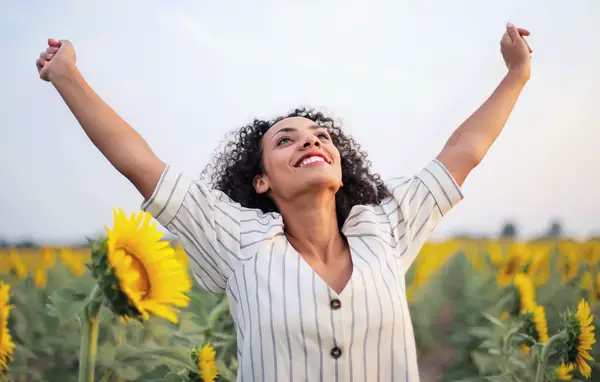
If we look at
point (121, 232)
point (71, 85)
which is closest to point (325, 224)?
point (121, 232)

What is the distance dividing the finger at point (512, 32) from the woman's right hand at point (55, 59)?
106 centimetres

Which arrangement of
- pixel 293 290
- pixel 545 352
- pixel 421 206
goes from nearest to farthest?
pixel 293 290 < pixel 421 206 < pixel 545 352

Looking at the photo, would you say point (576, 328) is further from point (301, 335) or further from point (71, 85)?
point (71, 85)

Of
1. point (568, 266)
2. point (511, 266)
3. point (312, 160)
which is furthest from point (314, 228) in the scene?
point (568, 266)

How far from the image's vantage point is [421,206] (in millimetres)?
1479

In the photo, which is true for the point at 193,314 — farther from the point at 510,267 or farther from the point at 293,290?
the point at 510,267

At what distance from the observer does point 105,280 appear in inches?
43.0

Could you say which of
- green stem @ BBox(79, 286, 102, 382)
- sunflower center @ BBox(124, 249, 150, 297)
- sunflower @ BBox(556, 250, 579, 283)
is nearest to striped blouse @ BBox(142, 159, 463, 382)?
sunflower center @ BBox(124, 249, 150, 297)

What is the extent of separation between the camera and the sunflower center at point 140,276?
1195mm

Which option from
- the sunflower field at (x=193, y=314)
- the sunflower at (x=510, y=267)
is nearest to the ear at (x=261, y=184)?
the sunflower field at (x=193, y=314)

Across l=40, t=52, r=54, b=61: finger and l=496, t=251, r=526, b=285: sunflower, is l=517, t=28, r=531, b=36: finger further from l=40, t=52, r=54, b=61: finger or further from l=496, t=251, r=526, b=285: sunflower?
l=496, t=251, r=526, b=285: sunflower

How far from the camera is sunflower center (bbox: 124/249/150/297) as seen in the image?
1.19 m

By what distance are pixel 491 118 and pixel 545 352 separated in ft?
2.81

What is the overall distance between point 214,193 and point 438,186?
1.67 ft
